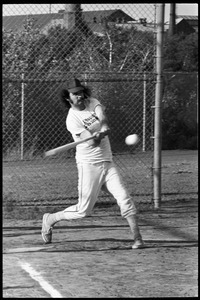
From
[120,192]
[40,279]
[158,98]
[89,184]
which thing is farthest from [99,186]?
[158,98]

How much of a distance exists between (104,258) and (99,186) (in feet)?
2.95

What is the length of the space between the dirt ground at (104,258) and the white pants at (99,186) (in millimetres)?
431

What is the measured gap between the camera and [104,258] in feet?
26.4

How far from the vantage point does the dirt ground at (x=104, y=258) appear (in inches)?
264

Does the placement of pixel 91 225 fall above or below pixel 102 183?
below

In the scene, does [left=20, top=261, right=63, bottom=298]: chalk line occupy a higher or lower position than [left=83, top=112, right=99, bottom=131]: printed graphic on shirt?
lower

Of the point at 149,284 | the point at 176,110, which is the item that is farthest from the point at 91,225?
the point at 176,110

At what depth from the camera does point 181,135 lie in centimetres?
2289

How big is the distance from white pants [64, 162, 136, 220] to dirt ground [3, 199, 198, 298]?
431mm

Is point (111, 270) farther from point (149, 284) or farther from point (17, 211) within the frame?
point (17, 211)

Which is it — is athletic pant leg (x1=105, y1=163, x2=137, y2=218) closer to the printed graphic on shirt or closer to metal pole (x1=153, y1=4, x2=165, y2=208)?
the printed graphic on shirt

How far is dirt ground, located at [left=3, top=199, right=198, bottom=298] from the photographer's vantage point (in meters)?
6.71

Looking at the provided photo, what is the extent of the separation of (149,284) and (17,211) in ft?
14.7

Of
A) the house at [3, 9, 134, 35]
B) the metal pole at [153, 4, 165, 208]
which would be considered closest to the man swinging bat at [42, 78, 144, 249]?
the metal pole at [153, 4, 165, 208]
